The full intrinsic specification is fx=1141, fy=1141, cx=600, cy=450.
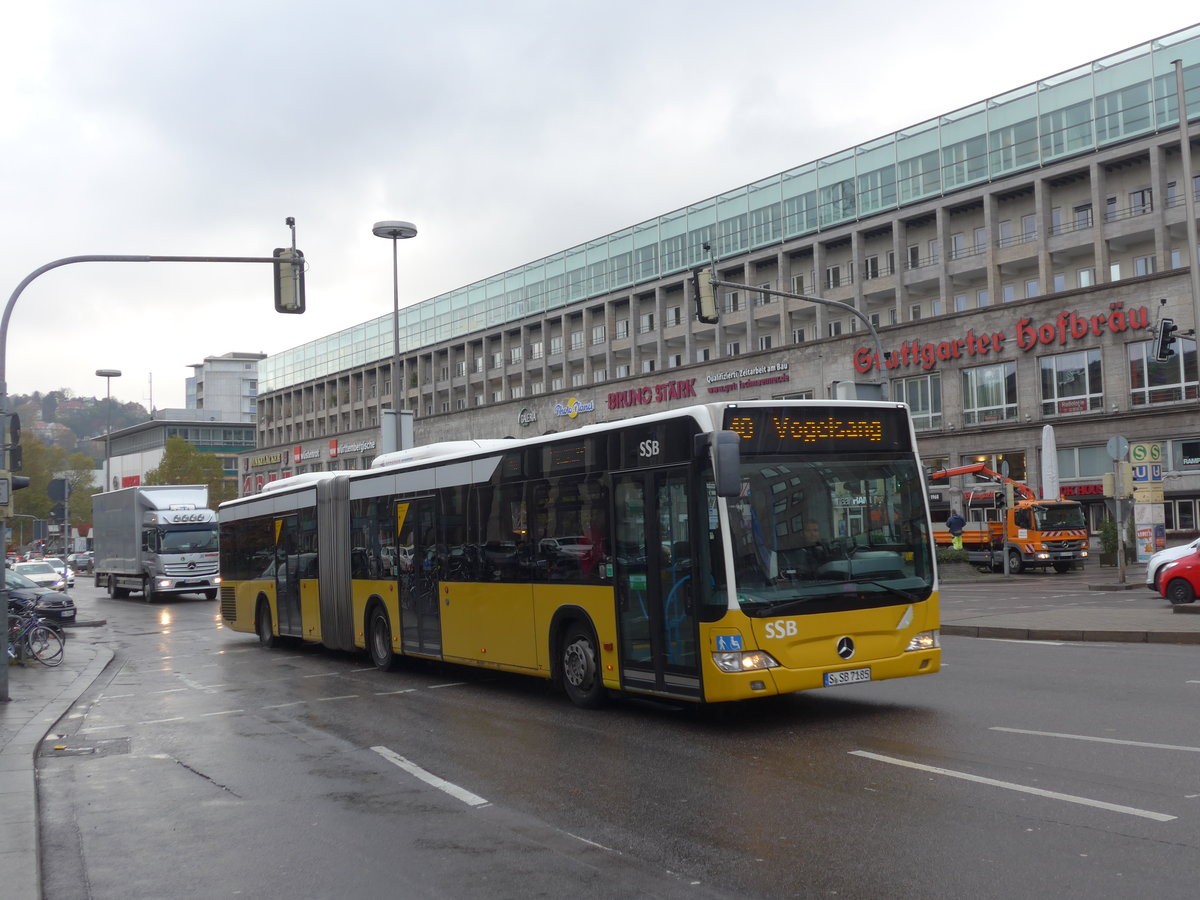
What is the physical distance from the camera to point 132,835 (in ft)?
23.7

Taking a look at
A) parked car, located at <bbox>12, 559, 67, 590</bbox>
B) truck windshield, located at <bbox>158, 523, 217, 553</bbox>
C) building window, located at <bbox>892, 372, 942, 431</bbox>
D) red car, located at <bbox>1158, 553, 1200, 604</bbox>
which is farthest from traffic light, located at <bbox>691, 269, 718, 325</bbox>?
building window, located at <bbox>892, 372, 942, 431</bbox>

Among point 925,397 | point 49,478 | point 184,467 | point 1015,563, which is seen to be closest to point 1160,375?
point 1015,563

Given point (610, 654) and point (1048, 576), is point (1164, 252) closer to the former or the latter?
point (1048, 576)

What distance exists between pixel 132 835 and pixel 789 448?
5889mm

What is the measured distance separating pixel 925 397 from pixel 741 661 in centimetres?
4300

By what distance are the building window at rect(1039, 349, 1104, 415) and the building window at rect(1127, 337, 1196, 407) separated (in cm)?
136

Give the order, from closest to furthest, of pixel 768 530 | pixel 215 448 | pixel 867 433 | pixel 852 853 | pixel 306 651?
pixel 852 853, pixel 768 530, pixel 867 433, pixel 306 651, pixel 215 448

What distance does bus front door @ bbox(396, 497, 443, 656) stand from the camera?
47.4 ft

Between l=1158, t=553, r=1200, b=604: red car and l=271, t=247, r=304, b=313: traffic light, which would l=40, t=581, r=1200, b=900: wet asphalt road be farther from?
l=1158, t=553, r=1200, b=604: red car

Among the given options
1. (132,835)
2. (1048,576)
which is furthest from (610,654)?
(1048,576)

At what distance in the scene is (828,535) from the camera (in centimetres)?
980

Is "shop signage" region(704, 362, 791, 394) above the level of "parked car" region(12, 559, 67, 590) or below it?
above

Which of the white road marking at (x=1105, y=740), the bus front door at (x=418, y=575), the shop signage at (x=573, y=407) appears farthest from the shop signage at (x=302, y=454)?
the white road marking at (x=1105, y=740)

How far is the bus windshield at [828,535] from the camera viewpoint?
31.3 feet
